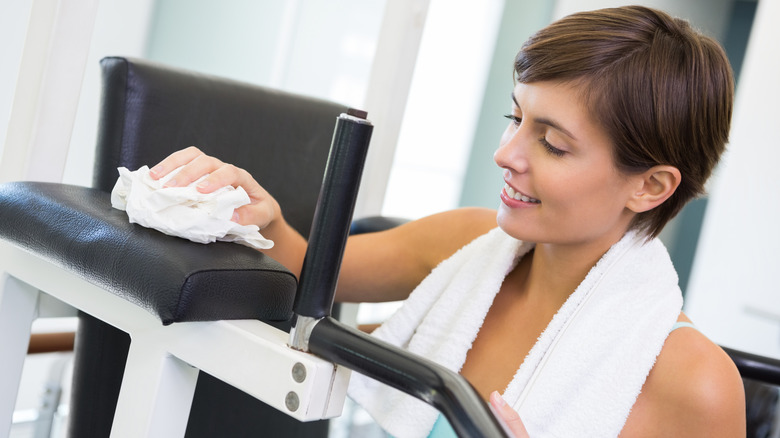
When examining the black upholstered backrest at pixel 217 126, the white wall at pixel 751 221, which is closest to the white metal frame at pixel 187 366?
the black upholstered backrest at pixel 217 126

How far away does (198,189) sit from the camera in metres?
0.71

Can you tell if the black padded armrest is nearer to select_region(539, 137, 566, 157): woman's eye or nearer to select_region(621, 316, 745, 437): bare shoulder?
select_region(539, 137, 566, 157): woman's eye

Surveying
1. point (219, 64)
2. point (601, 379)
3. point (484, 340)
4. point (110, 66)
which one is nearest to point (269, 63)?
point (219, 64)

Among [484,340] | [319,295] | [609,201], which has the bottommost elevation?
[484,340]

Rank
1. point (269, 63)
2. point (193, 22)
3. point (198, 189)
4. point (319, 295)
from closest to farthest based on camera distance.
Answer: point (319, 295)
point (198, 189)
point (193, 22)
point (269, 63)

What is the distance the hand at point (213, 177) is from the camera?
0.72 metres

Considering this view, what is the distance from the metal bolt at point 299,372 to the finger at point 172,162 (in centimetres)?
25

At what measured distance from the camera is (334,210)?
1.85ft

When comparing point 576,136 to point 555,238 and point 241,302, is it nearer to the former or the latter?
point 555,238

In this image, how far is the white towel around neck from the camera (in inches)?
34.7

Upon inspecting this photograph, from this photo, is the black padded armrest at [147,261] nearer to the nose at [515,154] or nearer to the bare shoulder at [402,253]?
the nose at [515,154]

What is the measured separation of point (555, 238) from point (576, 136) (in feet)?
0.43

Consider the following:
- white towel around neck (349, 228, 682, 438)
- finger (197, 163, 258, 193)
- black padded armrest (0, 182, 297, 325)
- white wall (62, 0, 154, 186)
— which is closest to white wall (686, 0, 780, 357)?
white towel around neck (349, 228, 682, 438)

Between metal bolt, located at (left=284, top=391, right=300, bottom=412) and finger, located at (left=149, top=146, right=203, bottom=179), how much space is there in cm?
26
